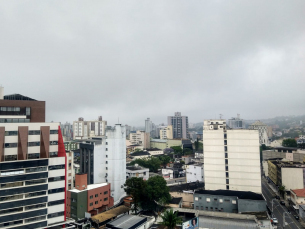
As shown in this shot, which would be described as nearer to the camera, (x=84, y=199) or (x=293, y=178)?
(x=84, y=199)

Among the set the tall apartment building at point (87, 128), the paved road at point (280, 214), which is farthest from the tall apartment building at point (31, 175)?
the tall apartment building at point (87, 128)

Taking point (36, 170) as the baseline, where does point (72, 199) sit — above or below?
below

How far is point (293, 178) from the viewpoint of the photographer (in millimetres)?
54594

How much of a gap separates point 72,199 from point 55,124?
16.2 m

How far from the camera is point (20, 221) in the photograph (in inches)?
1179

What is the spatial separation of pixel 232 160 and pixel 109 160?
2919 centimetres

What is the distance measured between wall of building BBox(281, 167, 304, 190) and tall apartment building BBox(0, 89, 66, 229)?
5117cm

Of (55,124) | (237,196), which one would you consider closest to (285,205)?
(237,196)

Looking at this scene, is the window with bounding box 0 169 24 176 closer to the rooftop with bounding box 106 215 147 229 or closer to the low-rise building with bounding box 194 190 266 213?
the rooftop with bounding box 106 215 147 229

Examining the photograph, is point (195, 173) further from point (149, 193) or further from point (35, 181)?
point (35, 181)

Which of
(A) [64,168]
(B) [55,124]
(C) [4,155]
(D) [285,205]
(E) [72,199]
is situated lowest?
(D) [285,205]

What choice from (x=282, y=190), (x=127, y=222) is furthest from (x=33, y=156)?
(x=282, y=190)

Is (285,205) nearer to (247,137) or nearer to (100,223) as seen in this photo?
(247,137)

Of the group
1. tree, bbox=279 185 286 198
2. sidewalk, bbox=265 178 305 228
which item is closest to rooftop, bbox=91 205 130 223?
Result: sidewalk, bbox=265 178 305 228
